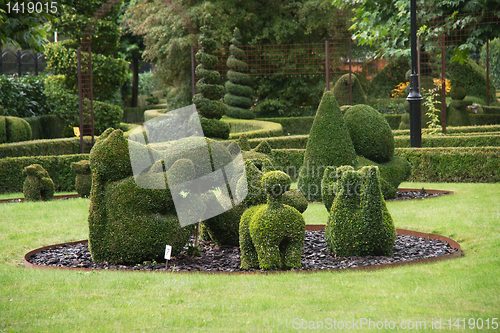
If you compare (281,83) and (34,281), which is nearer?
(34,281)

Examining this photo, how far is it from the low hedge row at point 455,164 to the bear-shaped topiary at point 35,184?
8.19m

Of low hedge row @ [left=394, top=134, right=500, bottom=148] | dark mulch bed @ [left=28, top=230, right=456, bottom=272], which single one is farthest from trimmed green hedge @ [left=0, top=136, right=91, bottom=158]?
low hedge row @ [left=394, top=134, right=500, bottom=148]

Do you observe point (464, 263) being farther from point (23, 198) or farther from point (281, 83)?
point (281, 83)

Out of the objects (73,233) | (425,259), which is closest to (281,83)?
(73,233)

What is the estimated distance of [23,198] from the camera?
38.2 ft

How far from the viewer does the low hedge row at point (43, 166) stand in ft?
40.4

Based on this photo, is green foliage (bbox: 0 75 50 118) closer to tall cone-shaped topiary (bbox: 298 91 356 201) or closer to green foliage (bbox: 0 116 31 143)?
green foliage (bbox: 0 116 31 143)

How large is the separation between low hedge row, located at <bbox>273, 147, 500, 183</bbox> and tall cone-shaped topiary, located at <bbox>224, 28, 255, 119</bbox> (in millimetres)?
14147

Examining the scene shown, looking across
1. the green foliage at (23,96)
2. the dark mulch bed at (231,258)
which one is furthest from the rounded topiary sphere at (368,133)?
the green foliage at (23,96)

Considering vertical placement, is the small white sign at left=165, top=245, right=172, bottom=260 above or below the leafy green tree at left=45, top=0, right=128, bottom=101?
below

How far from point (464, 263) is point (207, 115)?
10807mm

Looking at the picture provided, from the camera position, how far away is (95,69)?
2189 cm

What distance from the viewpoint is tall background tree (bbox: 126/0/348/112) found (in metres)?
24.7

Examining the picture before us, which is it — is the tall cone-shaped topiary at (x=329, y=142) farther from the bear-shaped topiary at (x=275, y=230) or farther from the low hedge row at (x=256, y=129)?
the low hedge row at (x=256, y=129)
